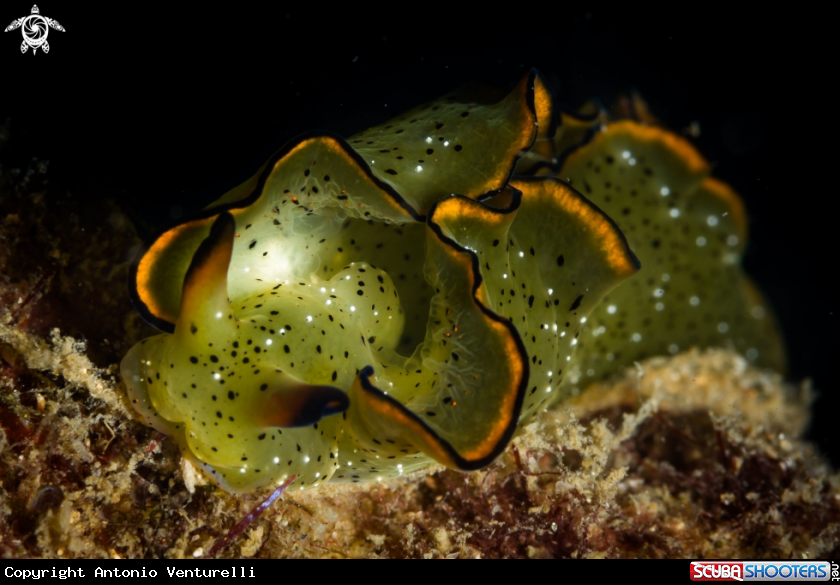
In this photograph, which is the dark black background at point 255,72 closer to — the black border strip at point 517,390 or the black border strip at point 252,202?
the black border strip at point 252,202

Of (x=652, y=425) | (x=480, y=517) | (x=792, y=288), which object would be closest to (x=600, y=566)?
(x=480, y=517)

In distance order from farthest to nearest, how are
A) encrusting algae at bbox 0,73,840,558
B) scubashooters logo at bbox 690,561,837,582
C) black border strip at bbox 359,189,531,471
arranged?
scubashooters logo at bbox 690,561,837,582 → encrusting algae at bbox 0,73,840,558 → black border strip at bbox 359,189,531,471

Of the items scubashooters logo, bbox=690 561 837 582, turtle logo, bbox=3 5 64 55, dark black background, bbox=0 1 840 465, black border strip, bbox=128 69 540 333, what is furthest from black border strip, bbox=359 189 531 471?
turtle logo, bbox=3 5 64 55

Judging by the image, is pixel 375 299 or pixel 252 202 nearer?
pixel 252 202

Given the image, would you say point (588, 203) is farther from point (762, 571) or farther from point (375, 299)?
point (762, 571)

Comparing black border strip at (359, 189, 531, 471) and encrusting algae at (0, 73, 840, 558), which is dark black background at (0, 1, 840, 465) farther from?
black border strip at (359, 189, 531, 471)

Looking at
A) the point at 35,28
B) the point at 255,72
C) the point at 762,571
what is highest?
the point at 35,28

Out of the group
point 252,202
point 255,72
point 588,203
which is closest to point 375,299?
point 252,202
